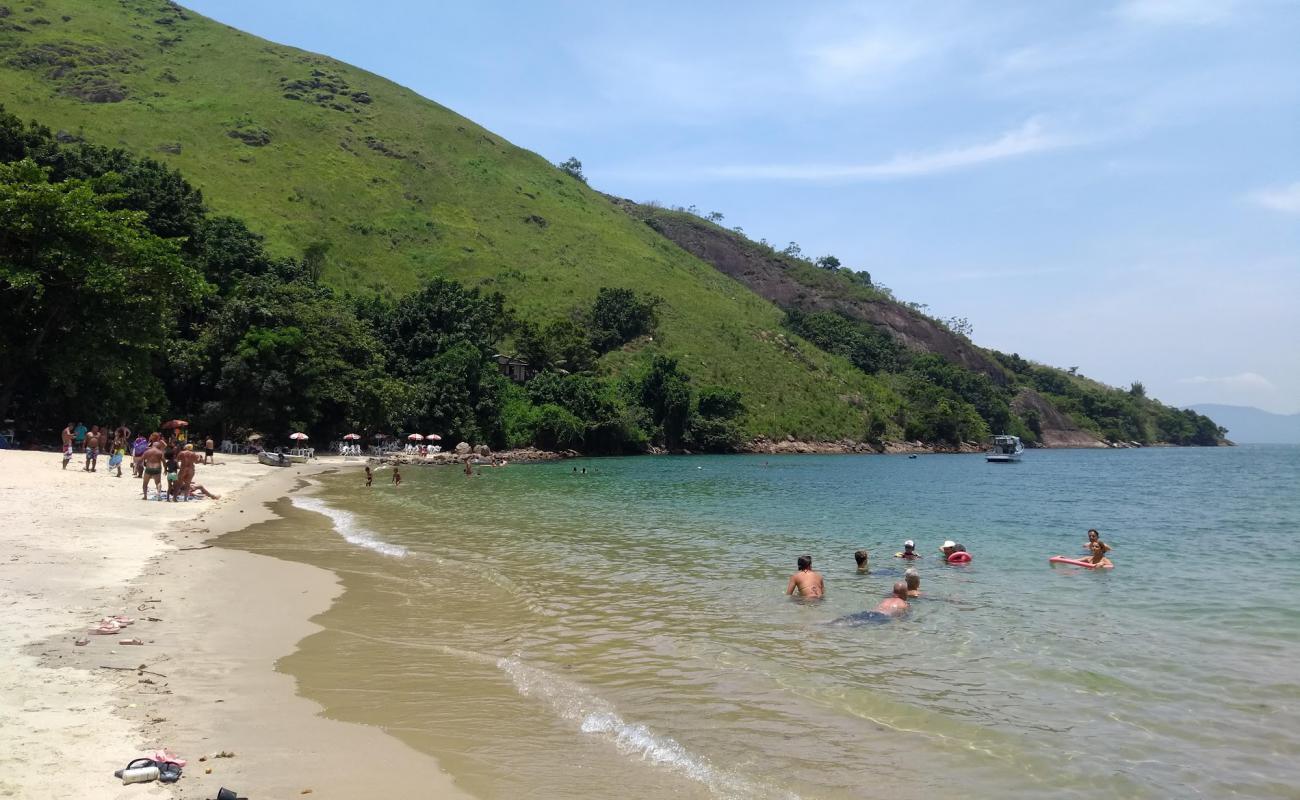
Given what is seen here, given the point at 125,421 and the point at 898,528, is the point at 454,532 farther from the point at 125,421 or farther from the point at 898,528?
the point at 125,421

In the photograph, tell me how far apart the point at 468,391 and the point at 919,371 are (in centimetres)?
9376

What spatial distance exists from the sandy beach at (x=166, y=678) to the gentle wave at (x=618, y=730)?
175 cm

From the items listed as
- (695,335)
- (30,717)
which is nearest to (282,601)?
(30,717)

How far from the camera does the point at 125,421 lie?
1560 inches

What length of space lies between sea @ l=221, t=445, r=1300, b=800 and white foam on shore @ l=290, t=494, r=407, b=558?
242 millimetres

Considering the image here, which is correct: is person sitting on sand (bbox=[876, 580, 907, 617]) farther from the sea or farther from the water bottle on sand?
the water bottle on sand

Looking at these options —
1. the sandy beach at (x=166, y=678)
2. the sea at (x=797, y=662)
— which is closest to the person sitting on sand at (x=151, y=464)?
the sea at (x=797, y=662)

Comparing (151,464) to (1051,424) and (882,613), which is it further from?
(1051,424)

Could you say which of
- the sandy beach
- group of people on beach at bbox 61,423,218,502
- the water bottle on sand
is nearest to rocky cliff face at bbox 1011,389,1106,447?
group of people on beach at bbox 61,423,218,502

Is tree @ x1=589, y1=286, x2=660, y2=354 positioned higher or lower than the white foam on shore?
higher

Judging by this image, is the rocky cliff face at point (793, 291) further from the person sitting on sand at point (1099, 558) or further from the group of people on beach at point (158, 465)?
the group of people on beach at point (158, 465)

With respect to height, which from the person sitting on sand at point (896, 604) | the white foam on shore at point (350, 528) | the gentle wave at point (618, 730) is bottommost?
the white foam on shore at point (350, 528)

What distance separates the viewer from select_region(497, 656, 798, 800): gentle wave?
631 cm

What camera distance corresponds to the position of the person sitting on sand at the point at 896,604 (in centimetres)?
1267
